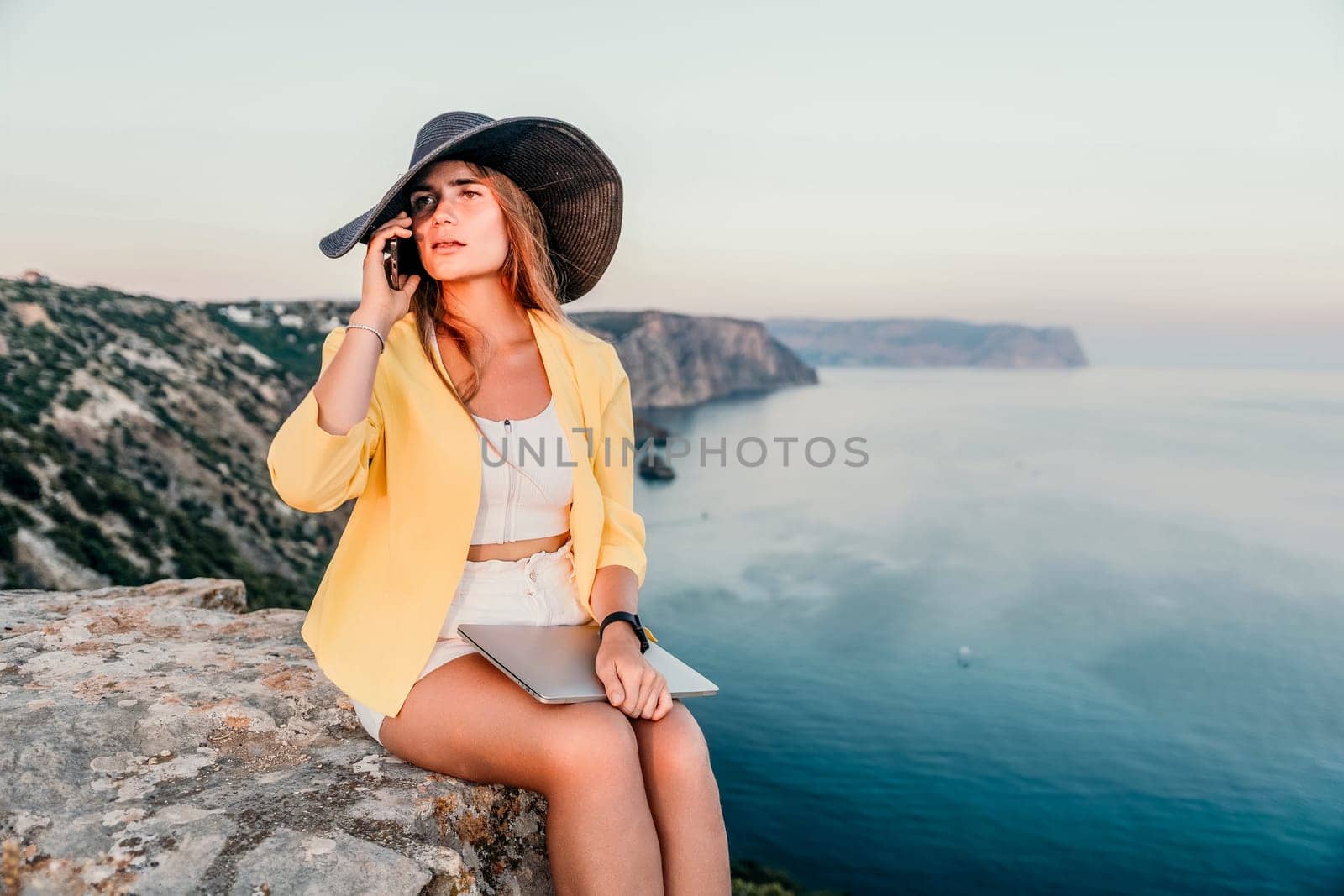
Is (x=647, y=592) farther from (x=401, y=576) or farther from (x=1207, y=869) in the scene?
(x=401, y=576)

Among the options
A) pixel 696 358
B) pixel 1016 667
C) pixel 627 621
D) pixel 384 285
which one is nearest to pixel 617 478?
pixel 627 621

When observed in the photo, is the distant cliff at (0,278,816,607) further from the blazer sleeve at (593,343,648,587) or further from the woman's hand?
the woman's hand

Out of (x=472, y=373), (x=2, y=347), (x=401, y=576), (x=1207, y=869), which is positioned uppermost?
(x=472, y=373)

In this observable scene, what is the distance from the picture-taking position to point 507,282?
2.43m

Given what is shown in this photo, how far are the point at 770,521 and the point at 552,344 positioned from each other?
178ft

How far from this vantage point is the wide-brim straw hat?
6.81ft

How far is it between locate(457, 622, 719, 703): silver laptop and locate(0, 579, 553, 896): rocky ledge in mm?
330

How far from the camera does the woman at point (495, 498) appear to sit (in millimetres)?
1723

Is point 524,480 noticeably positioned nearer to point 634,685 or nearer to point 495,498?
point 495,498

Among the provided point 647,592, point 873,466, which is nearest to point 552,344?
point 647,592

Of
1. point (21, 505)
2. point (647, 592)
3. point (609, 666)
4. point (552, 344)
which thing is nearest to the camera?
point (609, 666)

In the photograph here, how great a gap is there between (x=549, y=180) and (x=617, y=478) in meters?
0.81

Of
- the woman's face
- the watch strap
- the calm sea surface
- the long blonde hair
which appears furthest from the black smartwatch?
the calm sea surface

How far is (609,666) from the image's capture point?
6.10ft
